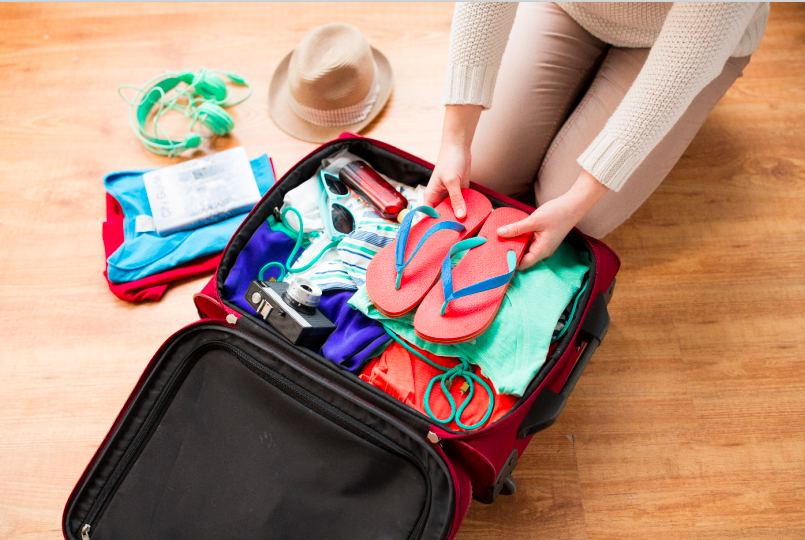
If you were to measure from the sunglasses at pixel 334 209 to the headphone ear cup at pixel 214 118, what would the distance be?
0.41m

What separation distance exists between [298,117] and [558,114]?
609 mm

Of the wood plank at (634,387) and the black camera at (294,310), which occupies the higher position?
the black camera at (294,310)

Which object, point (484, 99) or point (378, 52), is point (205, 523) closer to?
point (484, 99)

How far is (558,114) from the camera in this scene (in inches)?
38.1

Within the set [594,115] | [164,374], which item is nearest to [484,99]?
[594,115]

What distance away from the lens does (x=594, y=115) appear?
0.92 meters

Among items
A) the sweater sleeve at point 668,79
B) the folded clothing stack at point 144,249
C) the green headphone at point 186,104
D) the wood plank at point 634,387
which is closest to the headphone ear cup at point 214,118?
the green headphone at point 186,104

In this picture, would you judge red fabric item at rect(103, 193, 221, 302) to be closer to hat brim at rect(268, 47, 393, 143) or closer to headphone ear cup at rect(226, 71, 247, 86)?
→ hat brim at rect(268, 47, 393, 143)

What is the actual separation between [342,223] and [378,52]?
60cm

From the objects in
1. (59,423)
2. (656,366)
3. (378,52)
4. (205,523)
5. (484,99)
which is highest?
(484,99)

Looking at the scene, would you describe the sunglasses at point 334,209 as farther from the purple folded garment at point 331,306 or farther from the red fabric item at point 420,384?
the red fabric item at point 420,384

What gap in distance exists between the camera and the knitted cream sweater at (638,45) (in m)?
0.67

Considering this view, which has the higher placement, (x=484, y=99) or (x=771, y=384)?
(x=484, y=99)

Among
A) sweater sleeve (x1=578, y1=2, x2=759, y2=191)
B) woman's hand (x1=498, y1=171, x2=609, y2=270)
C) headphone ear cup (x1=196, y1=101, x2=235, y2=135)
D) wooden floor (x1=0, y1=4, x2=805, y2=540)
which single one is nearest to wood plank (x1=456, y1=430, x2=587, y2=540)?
wooden floor (x1=0, y1=4, x2=805, y2=540)
